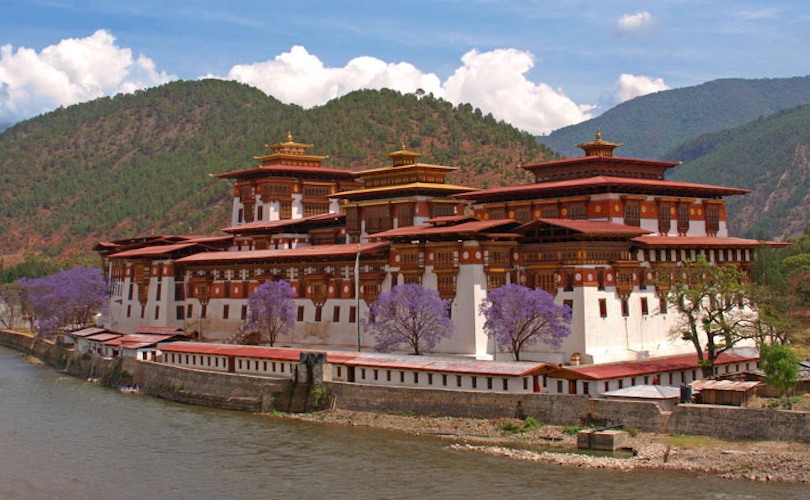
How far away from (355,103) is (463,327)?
110 meters

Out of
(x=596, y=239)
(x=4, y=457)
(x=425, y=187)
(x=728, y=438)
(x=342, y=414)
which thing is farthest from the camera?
(x=425, y=187)

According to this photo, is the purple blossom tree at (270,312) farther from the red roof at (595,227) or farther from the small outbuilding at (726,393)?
the small outbuilding at (726,393)

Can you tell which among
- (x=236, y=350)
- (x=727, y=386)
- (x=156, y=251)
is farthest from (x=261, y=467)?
(x=156, y=251)

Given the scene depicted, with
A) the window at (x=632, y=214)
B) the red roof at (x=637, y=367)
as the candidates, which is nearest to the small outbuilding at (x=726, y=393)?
the red roof at (x=637, y=367)

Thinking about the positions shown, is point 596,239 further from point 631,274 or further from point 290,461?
point 290,461

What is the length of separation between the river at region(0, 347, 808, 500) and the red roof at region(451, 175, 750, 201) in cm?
2265

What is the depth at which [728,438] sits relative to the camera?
153ft

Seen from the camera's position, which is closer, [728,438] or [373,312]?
[728,438]

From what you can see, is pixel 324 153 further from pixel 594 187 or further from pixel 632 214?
pixel 594 187

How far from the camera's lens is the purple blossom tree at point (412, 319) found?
204ft

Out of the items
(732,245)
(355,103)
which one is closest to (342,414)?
(732,245)

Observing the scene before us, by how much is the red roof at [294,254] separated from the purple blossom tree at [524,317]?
37.5ft

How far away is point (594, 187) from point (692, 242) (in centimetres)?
693

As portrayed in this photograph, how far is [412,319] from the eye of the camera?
6278 cm
